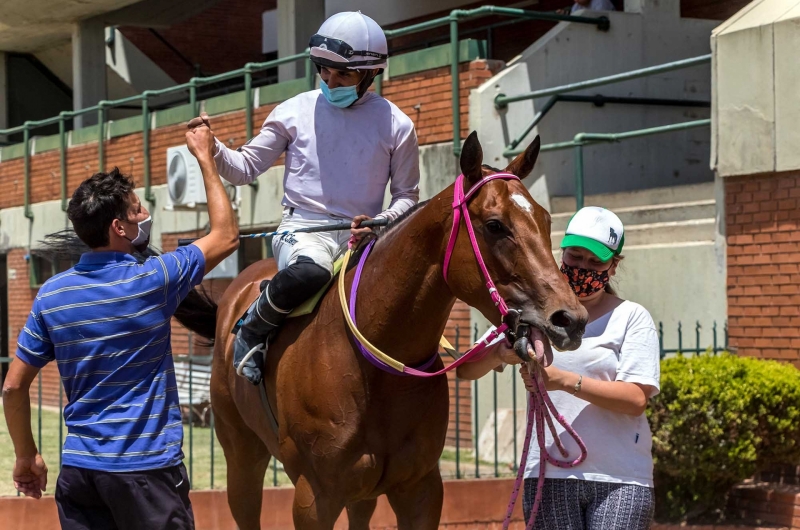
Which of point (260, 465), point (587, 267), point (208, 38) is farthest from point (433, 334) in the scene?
point (208, 38)

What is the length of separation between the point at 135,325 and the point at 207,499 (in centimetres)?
500

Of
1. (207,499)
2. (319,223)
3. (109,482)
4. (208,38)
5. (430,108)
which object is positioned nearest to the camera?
(109,482)

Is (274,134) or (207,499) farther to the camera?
(207,499)

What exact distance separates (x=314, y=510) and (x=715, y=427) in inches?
161

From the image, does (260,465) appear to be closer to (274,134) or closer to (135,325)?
(274,134)

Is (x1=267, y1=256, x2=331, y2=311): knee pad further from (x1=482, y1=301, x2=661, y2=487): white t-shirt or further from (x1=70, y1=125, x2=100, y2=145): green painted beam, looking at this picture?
(x1=70, y1=125, x2=100, y2=145): green painted beam

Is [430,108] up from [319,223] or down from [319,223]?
up

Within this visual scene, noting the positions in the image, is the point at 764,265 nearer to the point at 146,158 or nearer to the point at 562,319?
the point at 562,319

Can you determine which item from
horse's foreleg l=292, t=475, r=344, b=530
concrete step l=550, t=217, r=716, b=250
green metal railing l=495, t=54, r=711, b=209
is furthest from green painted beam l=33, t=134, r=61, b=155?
horse's foreleg l=292, t=475, r=344, b=530

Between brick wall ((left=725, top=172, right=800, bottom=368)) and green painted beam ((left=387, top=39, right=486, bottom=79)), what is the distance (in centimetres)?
329

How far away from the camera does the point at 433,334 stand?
474 centimetres

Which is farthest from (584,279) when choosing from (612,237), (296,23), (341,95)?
(296,23)

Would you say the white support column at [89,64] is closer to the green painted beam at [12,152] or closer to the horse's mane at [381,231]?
the green painted beam at [12,152]

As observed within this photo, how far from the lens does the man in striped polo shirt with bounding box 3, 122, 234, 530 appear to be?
13.8 feet
